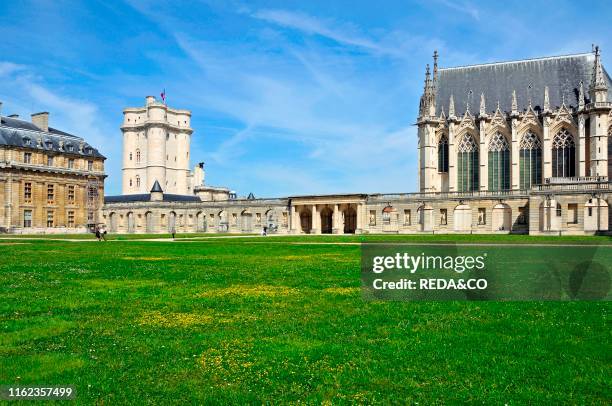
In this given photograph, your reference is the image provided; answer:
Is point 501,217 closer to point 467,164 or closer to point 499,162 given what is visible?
point 499,162

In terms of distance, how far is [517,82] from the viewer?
66688mm

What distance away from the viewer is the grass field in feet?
20.7

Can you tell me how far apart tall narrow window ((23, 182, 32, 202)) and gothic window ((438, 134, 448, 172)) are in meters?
55.6

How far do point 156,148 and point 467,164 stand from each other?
62452 millimetres

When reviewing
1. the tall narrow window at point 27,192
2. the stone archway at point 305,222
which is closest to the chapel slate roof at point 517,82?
the stone archway at point 305,222

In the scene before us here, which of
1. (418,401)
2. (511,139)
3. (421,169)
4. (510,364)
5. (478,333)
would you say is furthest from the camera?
(421,169)

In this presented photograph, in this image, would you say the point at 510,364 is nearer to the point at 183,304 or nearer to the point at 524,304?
the point at 524,304

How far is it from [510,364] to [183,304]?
7133mm

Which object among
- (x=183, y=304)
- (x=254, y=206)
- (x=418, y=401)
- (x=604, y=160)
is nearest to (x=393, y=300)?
(x=183, y=304)

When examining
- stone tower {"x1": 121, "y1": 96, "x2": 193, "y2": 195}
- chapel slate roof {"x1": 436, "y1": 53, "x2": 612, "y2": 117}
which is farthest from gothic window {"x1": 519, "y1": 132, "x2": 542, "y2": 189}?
stone tower {"x1": 121, "y1": 96, "x2": 193, "y2": 195}

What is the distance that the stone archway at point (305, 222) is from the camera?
234 feet

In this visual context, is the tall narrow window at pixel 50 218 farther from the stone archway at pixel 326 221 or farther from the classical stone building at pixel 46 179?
the stone archway at pixel 326 221

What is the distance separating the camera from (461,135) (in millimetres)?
67000

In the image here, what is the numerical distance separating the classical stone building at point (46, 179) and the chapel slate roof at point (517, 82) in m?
52.7
